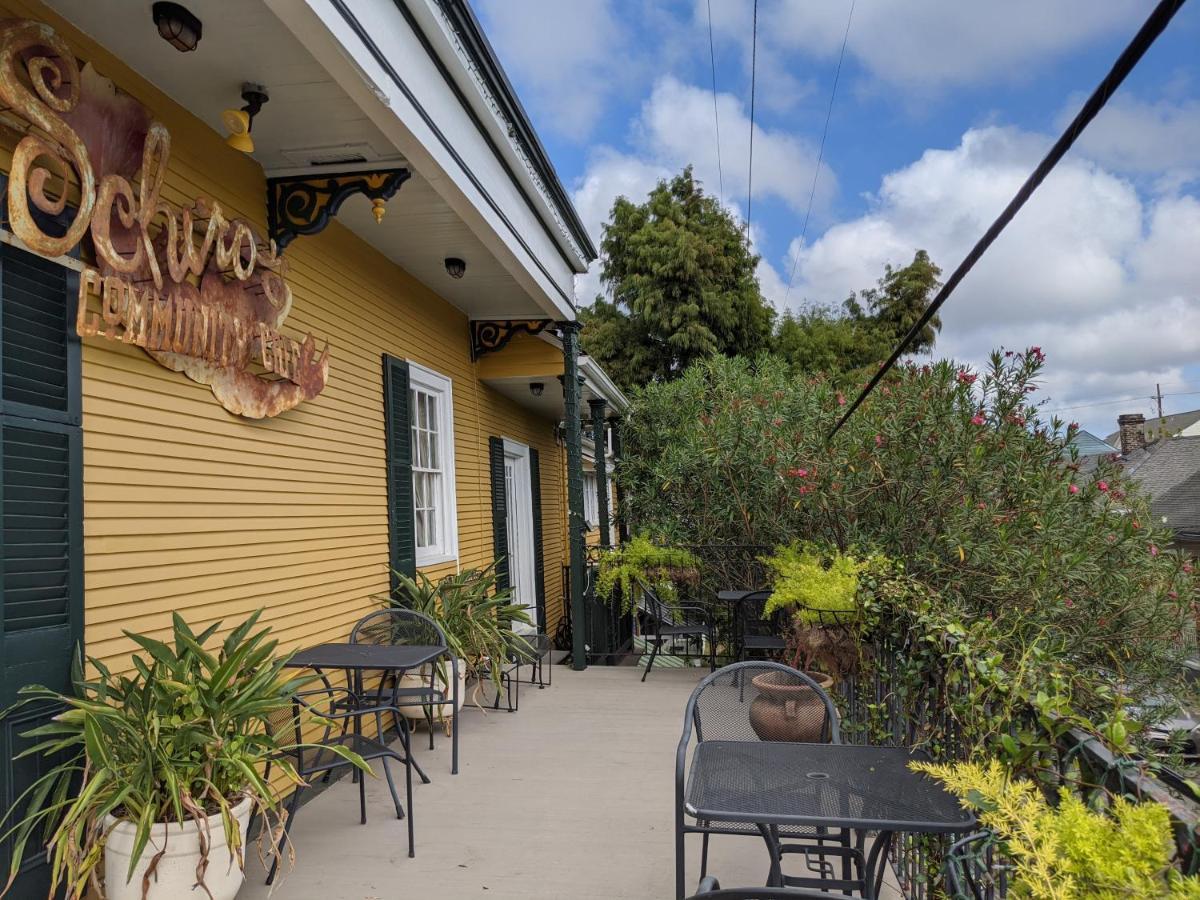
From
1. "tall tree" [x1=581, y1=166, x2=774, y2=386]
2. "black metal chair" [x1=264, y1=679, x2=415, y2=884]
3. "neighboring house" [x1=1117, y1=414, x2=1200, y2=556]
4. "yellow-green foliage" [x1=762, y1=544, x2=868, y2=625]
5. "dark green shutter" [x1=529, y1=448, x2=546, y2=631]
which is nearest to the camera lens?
"black metal chair" [x1=264, y1=679, x2=415, y2=884]

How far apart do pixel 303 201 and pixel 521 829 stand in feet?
10.8

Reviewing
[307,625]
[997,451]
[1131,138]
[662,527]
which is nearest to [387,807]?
[307,625]

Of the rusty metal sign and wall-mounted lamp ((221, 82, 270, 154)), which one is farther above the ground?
wall-mounted lamp ((221, 82, 270, 154))

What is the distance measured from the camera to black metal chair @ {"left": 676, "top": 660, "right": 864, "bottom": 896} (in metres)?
2.26

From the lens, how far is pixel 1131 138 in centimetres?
190

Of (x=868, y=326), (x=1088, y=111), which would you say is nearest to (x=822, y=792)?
(x=1088, y=111)

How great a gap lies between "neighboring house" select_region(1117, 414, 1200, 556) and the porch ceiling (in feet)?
70.7

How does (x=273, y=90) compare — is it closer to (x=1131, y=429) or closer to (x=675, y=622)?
(x=675, y=622)

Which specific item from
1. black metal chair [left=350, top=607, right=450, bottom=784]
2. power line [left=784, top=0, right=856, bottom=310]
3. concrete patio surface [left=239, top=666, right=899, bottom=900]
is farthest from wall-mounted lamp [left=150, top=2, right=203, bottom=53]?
power line [left=784, top=0, right=856, bottom=310]

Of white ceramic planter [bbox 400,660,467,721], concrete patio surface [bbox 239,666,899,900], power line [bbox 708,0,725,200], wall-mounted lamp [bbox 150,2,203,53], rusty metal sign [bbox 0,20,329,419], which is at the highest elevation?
power line [bbox 708,0,725,200]

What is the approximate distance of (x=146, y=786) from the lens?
8.04ft

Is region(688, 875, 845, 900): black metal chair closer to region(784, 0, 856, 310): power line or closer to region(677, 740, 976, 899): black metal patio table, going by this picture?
region(677, 740, 976, 899): black metal patio table

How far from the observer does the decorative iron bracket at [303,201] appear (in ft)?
13.5

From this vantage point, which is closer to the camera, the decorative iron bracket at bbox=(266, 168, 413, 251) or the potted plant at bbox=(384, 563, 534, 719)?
the decorative iron bracket at bbox=(266, 168, 413, 251)
